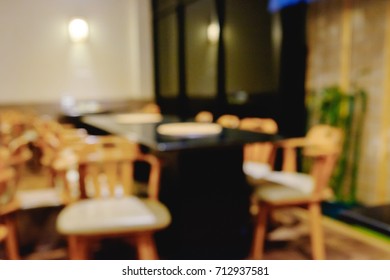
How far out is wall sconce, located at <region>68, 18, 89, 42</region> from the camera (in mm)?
2659

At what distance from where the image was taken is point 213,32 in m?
3.92

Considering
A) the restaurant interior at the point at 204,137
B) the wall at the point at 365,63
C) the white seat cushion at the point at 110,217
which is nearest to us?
the white seat cushion at the point at 110,217

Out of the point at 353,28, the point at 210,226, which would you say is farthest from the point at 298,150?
the point at 210,226

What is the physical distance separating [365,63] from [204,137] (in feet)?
5.25

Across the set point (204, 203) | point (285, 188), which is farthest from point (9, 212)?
point (285, 188)

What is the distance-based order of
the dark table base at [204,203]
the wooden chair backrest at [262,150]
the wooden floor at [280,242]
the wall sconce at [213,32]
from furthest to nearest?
the wall sconce at [213,32]
the wooden chair backrest at [262,150]
the wooden floor at [280,242]
the dark table base at [204,203]

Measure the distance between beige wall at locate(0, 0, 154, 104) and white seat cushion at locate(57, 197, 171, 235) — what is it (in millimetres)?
725

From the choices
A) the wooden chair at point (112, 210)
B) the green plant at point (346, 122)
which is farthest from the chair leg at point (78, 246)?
the green plant at point (346, 122)

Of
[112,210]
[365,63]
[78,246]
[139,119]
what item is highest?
[365,63]

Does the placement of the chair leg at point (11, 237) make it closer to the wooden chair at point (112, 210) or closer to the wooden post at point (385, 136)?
the wooden chair at point (112, 210)

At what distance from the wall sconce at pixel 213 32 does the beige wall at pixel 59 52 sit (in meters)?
0.82

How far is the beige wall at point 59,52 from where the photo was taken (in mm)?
1968

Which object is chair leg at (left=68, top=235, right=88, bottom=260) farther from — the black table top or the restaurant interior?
the black table top

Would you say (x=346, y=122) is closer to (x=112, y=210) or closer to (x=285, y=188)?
(x=285, y=188)
